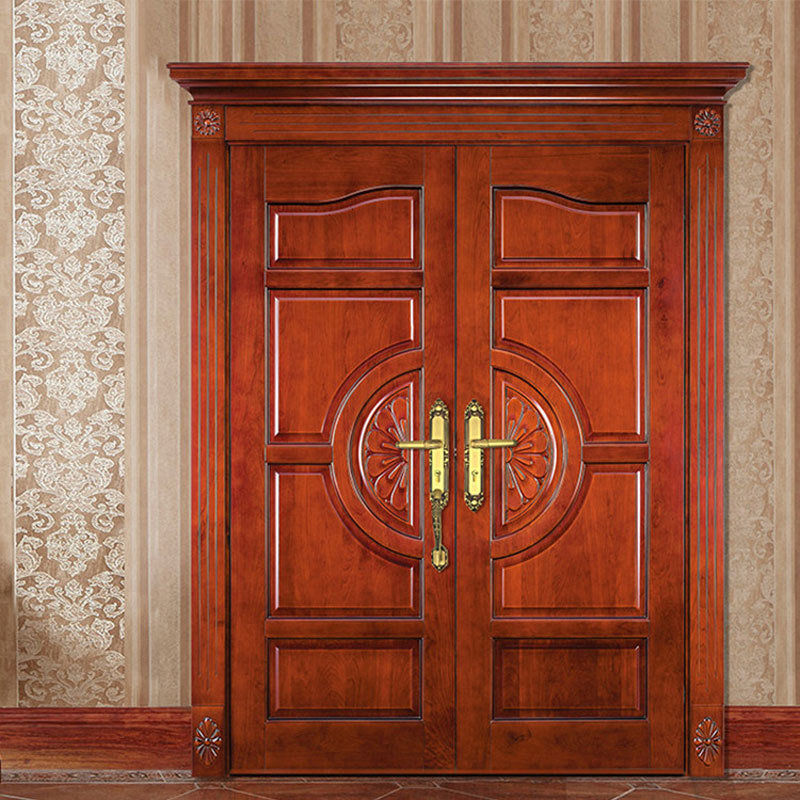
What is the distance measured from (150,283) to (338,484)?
0.96 m

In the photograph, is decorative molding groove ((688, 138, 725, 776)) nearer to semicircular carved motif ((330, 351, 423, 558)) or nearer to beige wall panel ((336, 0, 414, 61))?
semicircular carved motif ((330, 351, 423, 558))

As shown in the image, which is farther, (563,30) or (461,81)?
(563,30)

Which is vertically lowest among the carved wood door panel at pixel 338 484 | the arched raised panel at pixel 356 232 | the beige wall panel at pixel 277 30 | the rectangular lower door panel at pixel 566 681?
the rectangular lower door panel at pixel 566 681

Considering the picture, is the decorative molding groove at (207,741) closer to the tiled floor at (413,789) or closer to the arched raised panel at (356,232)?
the tiled floor at (413,789)

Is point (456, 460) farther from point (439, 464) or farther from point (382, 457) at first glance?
point (382, 457)

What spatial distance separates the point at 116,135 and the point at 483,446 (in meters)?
1.67

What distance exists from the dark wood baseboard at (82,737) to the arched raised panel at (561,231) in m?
2.00

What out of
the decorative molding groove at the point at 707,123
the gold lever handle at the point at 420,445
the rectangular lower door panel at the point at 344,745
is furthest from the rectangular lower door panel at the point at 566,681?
the decorative molding groove at the point at 707,123

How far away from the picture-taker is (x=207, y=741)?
3.08m

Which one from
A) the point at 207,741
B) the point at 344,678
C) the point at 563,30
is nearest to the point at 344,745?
the point at 344,678

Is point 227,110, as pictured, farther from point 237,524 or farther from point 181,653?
point 181,653

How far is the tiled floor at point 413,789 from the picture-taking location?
2934 mm

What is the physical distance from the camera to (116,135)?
3117 millimetres

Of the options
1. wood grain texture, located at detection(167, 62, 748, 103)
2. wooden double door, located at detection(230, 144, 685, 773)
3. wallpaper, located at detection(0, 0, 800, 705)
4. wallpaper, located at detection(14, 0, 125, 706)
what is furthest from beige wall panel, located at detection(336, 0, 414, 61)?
wallpaper, located at detection(14, 0, 125, 706)
